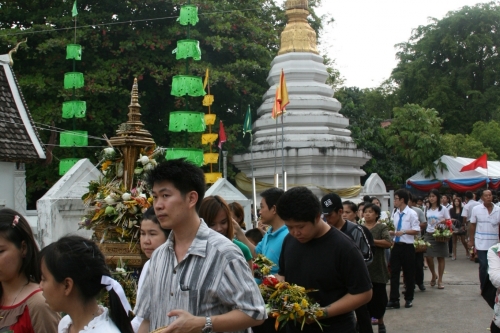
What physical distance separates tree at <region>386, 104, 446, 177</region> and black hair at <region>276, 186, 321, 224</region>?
20.8 metres

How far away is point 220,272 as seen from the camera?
115 inches

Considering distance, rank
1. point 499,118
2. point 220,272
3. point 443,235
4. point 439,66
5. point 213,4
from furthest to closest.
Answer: point 439,66 → point 499,118 → point 213,4 → point 443,235 → point 220,272

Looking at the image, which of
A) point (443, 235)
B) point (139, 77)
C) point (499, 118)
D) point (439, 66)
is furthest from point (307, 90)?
point (439, 66)

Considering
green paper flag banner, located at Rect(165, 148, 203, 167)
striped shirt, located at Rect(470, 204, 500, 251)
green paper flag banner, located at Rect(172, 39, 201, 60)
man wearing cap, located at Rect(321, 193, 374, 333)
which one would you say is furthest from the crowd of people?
green paper flag banner, located at Rect(172, 39, 201, 60)

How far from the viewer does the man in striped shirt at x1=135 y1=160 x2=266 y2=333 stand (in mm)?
2906

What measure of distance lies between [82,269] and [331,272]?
1873mm

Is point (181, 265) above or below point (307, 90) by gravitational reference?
below

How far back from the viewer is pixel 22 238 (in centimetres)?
350

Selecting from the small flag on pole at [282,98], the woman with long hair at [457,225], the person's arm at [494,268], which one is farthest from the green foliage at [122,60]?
the person's arm at [494,268]

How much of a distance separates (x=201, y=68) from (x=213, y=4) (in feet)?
9.18

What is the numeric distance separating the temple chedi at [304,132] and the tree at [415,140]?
20.6 feet

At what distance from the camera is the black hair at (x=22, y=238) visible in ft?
11.3

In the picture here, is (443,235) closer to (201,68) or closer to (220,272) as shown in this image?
(201,68)

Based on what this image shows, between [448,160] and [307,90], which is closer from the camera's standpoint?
[307,90]
